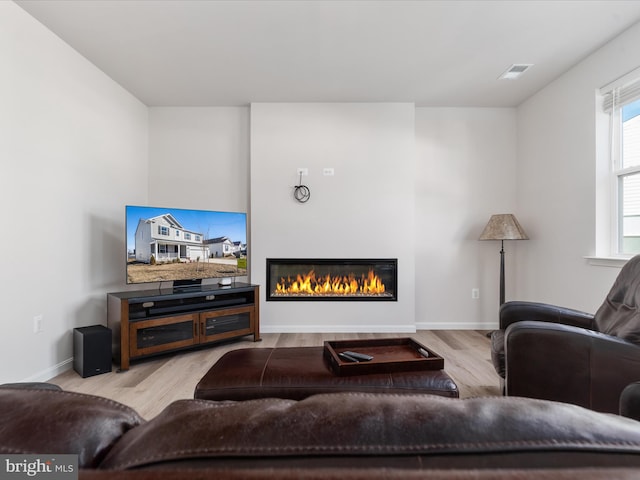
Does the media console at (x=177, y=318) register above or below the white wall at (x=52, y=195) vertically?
below

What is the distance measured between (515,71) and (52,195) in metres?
4.24

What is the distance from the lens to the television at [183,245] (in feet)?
10.1

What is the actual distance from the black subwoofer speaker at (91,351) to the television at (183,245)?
501mm

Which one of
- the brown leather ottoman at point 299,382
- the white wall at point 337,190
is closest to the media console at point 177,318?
the white wall at point 337,190

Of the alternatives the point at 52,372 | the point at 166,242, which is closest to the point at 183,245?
the point at 166,242

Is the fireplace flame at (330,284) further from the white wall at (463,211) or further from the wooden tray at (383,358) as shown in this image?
the wooden tray at (383,358)

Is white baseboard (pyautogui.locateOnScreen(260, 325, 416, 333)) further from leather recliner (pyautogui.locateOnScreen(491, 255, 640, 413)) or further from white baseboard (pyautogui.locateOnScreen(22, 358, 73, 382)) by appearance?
leather recliner (pyautogui.locateOnScreen(491, 255, 640, 413))

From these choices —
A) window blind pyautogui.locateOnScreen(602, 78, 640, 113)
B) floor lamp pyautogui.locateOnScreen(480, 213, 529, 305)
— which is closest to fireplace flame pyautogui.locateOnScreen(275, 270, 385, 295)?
floor lamp pyautogui.locateOnScreen(480, 213, 529, 305)

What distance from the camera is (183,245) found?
3.36 m

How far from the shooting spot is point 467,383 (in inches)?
98.7

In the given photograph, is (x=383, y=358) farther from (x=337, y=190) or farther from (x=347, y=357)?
(x=337, y=190)

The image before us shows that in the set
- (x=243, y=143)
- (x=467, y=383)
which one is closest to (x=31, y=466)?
(x=467, y=383)

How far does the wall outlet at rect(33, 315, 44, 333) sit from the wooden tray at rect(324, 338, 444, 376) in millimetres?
2256

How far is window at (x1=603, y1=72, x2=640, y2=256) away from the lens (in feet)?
8.82
